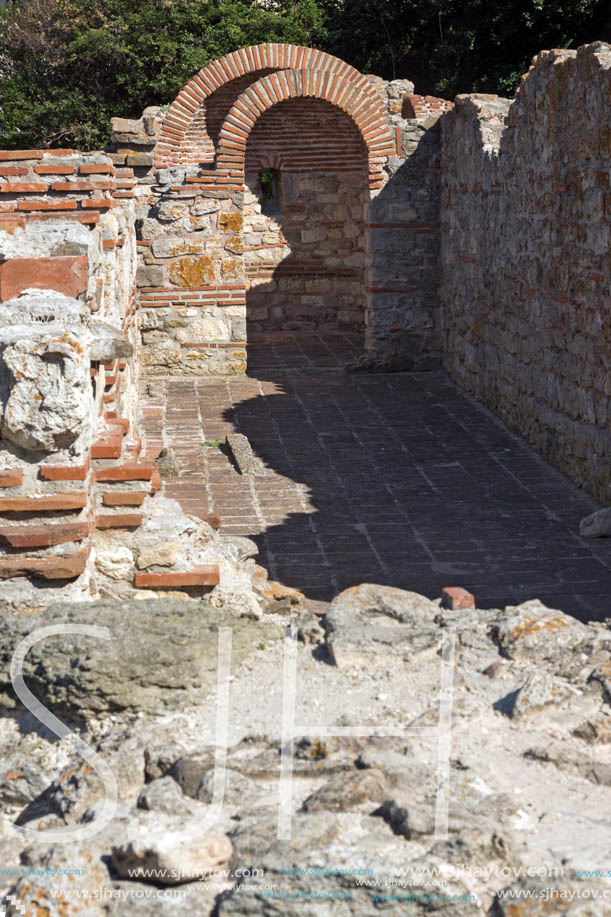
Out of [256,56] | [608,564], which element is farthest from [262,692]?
[256,56]

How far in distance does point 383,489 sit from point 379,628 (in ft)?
13.3

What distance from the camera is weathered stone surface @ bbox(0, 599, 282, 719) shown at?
3197 millimetres

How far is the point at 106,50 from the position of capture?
671 inches

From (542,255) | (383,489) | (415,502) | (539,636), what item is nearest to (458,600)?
(539,636)

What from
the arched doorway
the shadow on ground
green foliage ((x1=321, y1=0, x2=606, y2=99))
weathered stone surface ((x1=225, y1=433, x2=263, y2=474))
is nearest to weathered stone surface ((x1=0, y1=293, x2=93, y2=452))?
the shadow on ground

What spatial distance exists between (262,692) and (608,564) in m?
3.44

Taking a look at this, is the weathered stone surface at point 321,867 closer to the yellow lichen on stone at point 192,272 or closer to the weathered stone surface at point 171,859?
the weathered stone surface at point 171,859

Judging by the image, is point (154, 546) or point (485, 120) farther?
point (485, 120)

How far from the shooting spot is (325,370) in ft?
39.0

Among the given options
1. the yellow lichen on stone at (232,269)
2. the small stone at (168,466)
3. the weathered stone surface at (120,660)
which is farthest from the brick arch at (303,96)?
the weathered stone surface at (120,660)

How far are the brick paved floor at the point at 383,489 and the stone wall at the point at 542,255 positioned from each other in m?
0.38

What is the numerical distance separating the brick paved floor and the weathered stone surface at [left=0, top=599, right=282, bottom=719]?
7.72 feet

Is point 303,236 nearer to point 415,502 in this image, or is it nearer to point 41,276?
point 415,502

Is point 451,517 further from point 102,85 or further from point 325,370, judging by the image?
point 102,85
